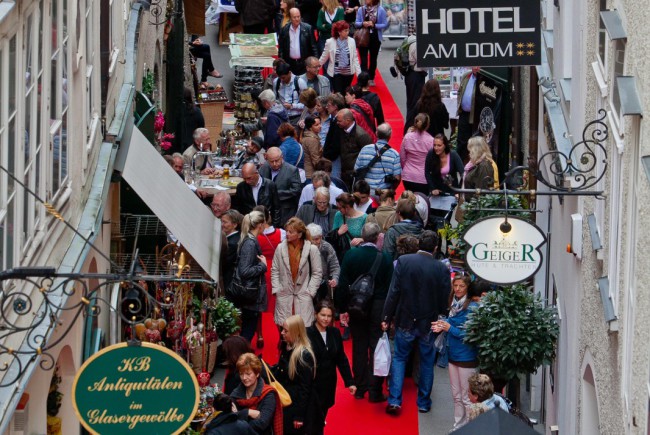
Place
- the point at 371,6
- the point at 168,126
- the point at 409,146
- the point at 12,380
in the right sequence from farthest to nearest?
1. the point at 371,6
2. the point at 168,126
3. the point at 409,146
4. the point at 12,380

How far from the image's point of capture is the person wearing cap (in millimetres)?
19109

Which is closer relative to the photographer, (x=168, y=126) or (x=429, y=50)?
(x=429, y=50)

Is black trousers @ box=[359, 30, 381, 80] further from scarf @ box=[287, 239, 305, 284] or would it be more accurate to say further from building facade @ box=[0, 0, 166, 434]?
scarf @ box=[287, 239, 305, 284]

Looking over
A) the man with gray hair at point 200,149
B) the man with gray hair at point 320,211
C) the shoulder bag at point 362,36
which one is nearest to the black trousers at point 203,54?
the shoulder bag at point 362,36

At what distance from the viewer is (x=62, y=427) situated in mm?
10883

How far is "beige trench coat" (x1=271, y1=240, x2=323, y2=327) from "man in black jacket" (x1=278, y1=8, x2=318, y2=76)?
1006 cm

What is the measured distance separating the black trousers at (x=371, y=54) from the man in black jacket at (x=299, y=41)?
102cm

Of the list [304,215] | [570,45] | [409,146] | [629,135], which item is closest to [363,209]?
[304,215]

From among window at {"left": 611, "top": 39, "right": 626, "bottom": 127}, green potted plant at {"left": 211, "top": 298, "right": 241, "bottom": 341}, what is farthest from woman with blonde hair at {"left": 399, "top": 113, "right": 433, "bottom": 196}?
window at {"left": 611, "top": 39, "right": 626, "bottom": 127}

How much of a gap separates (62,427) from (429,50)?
4.58m

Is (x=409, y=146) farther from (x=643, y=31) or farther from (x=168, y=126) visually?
(x=643, y=31)

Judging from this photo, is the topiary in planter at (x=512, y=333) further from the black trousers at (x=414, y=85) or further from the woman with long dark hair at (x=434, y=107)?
the black trousers at (x=414, y=85)

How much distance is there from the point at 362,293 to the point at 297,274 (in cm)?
83

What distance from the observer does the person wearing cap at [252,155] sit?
19109 mm
